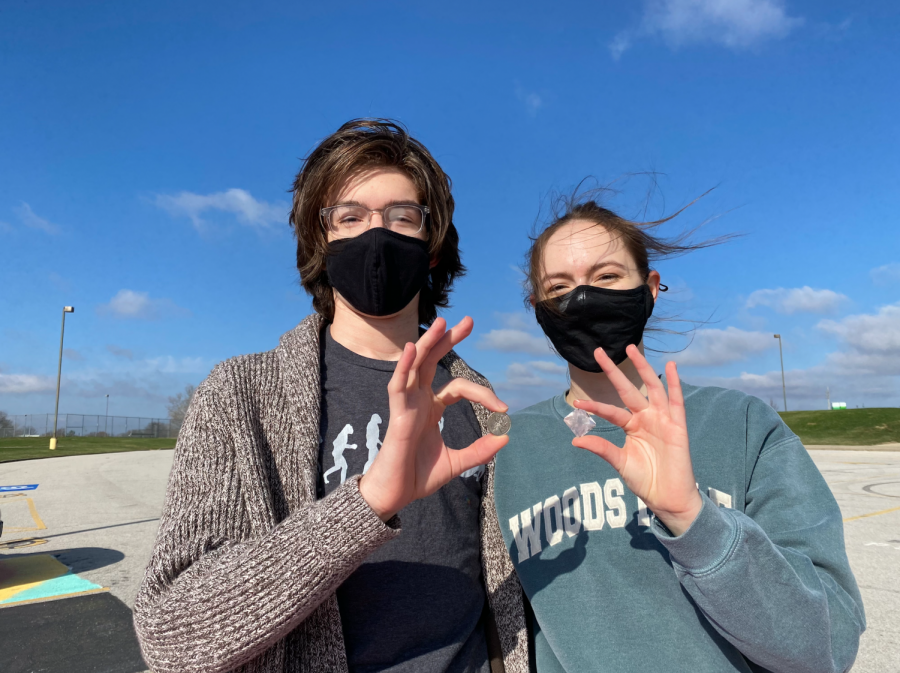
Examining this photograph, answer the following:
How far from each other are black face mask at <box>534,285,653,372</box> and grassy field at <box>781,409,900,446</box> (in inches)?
1177

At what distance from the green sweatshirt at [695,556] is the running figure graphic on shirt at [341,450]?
57cm

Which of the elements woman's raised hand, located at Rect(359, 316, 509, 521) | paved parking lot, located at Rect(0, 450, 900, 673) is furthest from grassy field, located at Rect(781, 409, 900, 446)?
woman's raised hand, located at Rect(359, 316, 509, 521)

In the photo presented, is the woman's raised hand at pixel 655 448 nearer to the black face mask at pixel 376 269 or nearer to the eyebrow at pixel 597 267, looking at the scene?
the eyebrow at pixel 597 267

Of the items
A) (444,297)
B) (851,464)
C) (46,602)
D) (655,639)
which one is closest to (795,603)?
(655,639)

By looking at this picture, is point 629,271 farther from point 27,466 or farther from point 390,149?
Answer: point 27,466

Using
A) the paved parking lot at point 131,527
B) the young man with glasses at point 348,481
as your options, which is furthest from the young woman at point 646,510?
the paved parking lot at point 131,527

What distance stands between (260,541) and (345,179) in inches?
48.9

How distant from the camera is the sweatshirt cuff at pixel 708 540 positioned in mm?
1387

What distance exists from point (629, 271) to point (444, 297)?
870 mm

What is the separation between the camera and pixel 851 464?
58.4ft

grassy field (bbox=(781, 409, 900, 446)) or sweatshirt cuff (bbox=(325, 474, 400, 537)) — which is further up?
sweatshirt cuff (bbox=(325, 474, 400, 537))

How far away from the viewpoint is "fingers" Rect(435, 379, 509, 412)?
1458mm

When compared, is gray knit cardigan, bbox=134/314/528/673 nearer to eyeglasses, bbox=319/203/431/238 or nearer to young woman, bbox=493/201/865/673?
young woman, bbox=493/201/865/673

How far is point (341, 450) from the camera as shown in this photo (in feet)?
6.08
